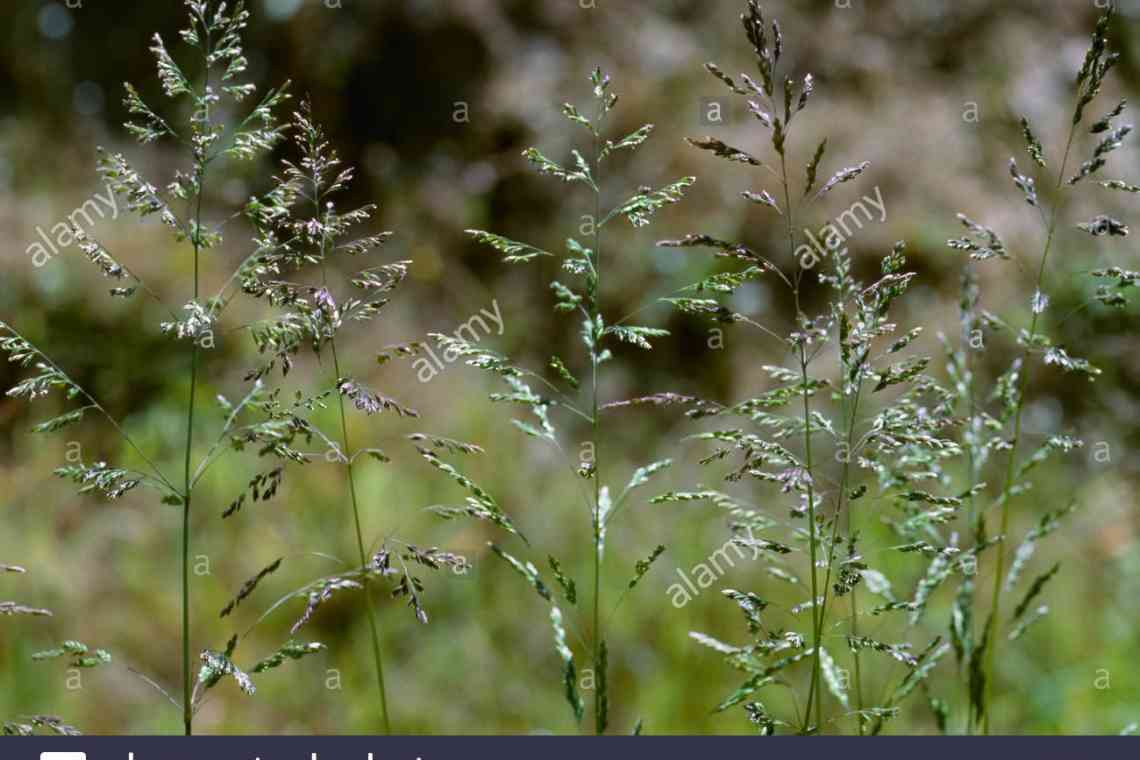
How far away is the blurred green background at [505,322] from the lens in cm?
362

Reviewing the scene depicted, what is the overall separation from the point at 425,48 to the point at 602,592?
3.23 metres

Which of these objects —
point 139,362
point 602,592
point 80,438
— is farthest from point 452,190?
point 602,592

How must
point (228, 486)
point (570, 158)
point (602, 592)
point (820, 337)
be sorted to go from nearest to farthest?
point (820, 337) < point (602, 592) < point (228, 486) < point (570, 158)

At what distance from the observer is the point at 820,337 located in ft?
5.61

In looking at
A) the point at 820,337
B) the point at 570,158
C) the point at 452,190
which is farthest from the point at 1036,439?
the point at 820,337

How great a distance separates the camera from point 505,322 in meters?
5.18

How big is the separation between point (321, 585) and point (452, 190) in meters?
4.05

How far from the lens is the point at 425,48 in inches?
229

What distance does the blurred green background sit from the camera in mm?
3615

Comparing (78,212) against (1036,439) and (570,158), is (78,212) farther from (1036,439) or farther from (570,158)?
(1036,439)

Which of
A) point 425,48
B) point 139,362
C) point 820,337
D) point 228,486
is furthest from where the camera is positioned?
point 425,48
